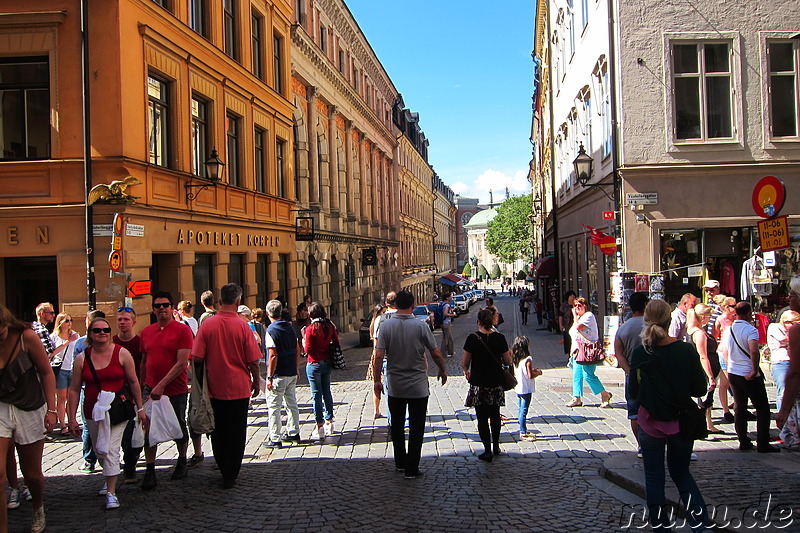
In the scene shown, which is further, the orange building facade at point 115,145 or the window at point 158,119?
the window at point 158,119

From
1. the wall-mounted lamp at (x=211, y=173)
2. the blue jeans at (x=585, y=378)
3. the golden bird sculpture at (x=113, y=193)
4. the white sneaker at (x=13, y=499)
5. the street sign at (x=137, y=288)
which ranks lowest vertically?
the white sneaker at (x=13, y=499)

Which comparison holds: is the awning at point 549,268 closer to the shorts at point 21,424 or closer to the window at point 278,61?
the window at point 278,61

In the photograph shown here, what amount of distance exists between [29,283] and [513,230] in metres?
85.6

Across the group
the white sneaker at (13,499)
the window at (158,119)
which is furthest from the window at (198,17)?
the white sneaker at (13,499)

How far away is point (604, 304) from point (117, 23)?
41.9ft

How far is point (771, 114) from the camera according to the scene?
14.3 metres

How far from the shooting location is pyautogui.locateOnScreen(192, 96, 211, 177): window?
16.4 meters

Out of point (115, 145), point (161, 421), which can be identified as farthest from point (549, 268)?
point (161, 421)

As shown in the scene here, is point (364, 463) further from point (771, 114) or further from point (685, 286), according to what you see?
point (771, 114)

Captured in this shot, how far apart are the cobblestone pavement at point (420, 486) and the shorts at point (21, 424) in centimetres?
83

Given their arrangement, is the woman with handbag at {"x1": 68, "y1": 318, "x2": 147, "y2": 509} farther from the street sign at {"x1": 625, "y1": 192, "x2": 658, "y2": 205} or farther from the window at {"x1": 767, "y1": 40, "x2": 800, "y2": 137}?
the window at {"x1": 767, "y1": 40, "x2": 800, "y2": 137}

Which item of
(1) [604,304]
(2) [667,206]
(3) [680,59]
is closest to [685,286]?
(2) [667,206]

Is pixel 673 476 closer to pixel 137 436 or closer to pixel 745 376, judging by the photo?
pixel 745 376

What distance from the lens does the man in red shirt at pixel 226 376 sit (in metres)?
6.79
